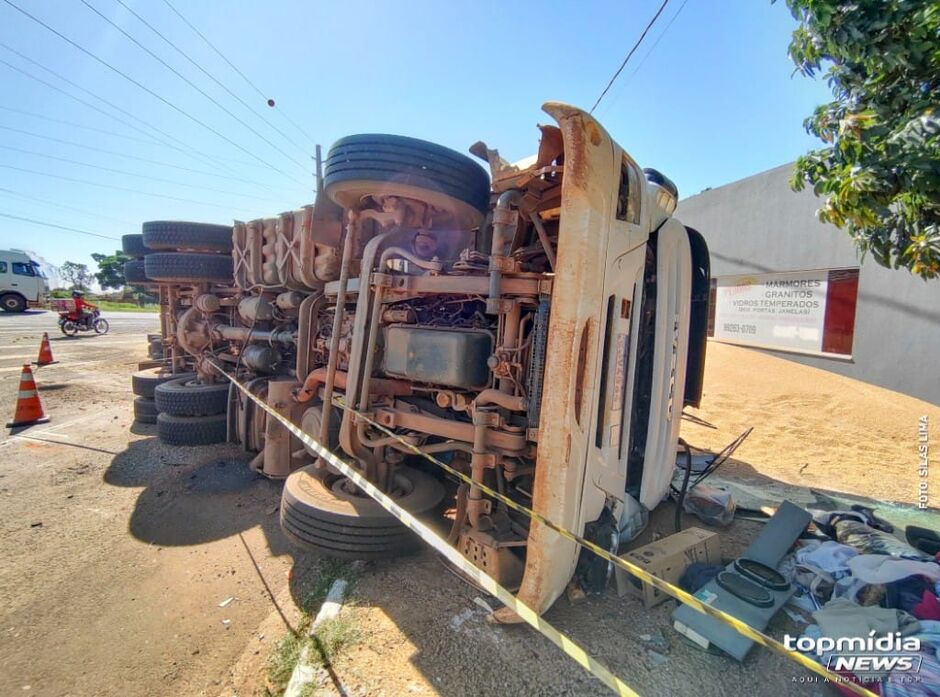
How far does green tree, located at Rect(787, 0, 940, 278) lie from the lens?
2514 millimetres

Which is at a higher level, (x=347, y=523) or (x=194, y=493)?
(x=347, y=523)

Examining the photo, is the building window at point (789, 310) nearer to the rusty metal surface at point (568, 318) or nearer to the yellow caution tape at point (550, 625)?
the yellow caution tape at point (550, 625)

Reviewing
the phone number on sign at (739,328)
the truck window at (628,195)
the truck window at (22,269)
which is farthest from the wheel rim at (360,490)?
the truck window at (22,269)

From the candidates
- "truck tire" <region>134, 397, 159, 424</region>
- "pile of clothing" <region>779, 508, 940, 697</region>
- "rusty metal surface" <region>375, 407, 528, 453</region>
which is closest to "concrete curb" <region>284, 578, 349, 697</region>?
"rusty metal surface" <region>375, 407, 528, 453</region>

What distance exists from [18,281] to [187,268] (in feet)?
84.8

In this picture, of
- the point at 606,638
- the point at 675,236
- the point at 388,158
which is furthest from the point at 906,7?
the point at 606,638

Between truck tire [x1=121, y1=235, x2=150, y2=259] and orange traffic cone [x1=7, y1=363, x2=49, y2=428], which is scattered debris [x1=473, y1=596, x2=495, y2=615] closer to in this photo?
orange traffic cone [x1=7, y1=363, x2=49, y2=428]

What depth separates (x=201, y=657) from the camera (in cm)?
209

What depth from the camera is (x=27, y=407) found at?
566 cm

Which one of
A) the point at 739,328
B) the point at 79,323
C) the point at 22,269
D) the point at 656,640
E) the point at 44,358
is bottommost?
the point at 656,640

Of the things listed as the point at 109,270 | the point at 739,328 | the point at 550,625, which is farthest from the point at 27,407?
the point at 109,270

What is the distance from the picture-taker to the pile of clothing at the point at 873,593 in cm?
167

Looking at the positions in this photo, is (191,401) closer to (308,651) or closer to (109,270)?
(308,651)

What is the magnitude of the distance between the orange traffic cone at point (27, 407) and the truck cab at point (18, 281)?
2414 cm
